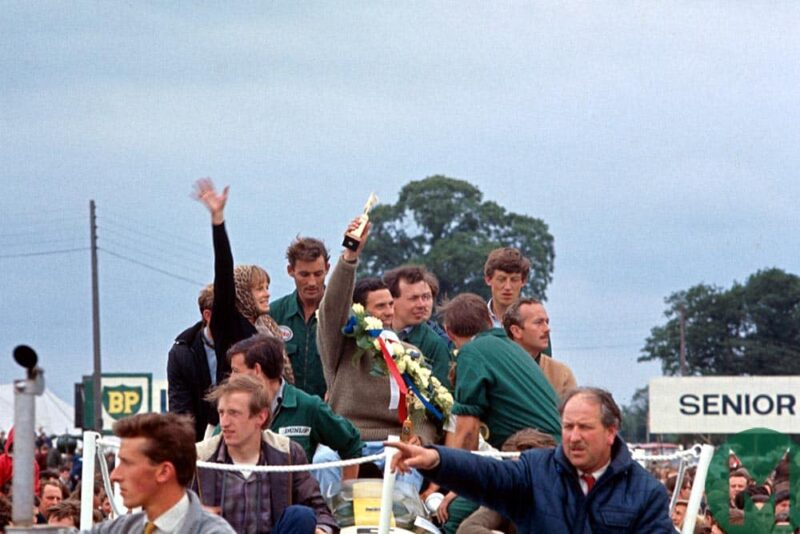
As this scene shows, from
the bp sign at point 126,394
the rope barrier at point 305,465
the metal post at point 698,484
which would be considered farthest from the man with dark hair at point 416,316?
the bp sign at point 126,394

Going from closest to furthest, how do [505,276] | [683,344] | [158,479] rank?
[158,479]
[505,276]
[683,344]

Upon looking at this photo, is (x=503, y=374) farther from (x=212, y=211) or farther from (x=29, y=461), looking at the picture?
(x=29, y=461)

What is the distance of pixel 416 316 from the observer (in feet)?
36.5

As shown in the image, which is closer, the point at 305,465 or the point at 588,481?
the point at 588,481

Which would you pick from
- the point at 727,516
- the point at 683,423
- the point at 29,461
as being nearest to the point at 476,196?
the point at 683,423

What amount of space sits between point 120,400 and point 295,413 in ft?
133

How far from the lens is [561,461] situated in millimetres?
8023

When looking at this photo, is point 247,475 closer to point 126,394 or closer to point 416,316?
point 416,316

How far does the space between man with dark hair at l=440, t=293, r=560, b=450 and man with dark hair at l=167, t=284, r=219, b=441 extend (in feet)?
4.36

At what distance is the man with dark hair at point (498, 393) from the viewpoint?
9641 mm

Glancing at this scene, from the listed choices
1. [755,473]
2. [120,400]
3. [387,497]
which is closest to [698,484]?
[387,497]

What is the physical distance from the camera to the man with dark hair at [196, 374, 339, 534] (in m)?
8.30

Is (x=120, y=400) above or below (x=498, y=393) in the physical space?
below

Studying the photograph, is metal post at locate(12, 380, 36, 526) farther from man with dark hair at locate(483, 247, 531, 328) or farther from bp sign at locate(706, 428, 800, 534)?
bp sign at locate(706, 428, 800, 534)
